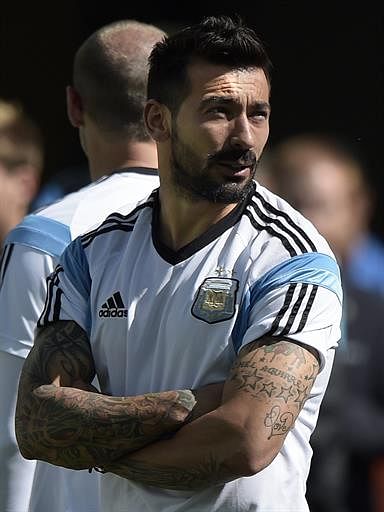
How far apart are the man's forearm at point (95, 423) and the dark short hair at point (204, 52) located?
0.76 meters

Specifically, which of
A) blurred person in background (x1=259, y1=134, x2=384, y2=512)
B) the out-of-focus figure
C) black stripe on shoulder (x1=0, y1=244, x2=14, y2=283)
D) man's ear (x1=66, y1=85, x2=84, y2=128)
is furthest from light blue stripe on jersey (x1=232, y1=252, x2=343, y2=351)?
the out-of-focus figure

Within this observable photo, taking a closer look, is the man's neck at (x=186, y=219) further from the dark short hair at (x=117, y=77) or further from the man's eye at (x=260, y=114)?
the dark short hair at (x=117, y=77)

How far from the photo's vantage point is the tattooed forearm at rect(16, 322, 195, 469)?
317cm

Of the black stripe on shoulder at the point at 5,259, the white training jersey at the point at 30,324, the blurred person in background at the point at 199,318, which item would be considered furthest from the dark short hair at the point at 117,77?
the blurred person in background at the point at 199,318

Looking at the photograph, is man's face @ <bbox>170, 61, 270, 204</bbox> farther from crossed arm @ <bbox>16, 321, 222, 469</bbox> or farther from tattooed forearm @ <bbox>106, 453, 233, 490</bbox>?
tattooed forearm @ <bbox>106, 453, 233, 490</bbox>

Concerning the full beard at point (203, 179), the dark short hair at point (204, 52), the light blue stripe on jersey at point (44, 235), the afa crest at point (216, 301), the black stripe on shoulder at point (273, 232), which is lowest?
the light blue stripe on jersey at point (44, 235)

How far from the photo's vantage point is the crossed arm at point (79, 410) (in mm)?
3168

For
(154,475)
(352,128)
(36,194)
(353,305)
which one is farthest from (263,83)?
(36,194)

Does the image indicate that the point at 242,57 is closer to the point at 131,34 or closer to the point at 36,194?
the point at 131,34

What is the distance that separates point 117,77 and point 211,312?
1.32 meters

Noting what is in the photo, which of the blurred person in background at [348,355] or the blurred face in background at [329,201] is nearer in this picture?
the blurred person in background at [348,355]

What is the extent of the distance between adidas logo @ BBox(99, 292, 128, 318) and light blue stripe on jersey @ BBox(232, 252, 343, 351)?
0.30 meters

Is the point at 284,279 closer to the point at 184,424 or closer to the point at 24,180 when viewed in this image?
the point at 184,424

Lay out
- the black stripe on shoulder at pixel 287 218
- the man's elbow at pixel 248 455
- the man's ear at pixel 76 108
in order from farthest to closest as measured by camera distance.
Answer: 1. the man's ear at pixel 76 108
2. the black stripe on shoulder at pixel 287 218
3. the man's elbow at pixel 248 455
